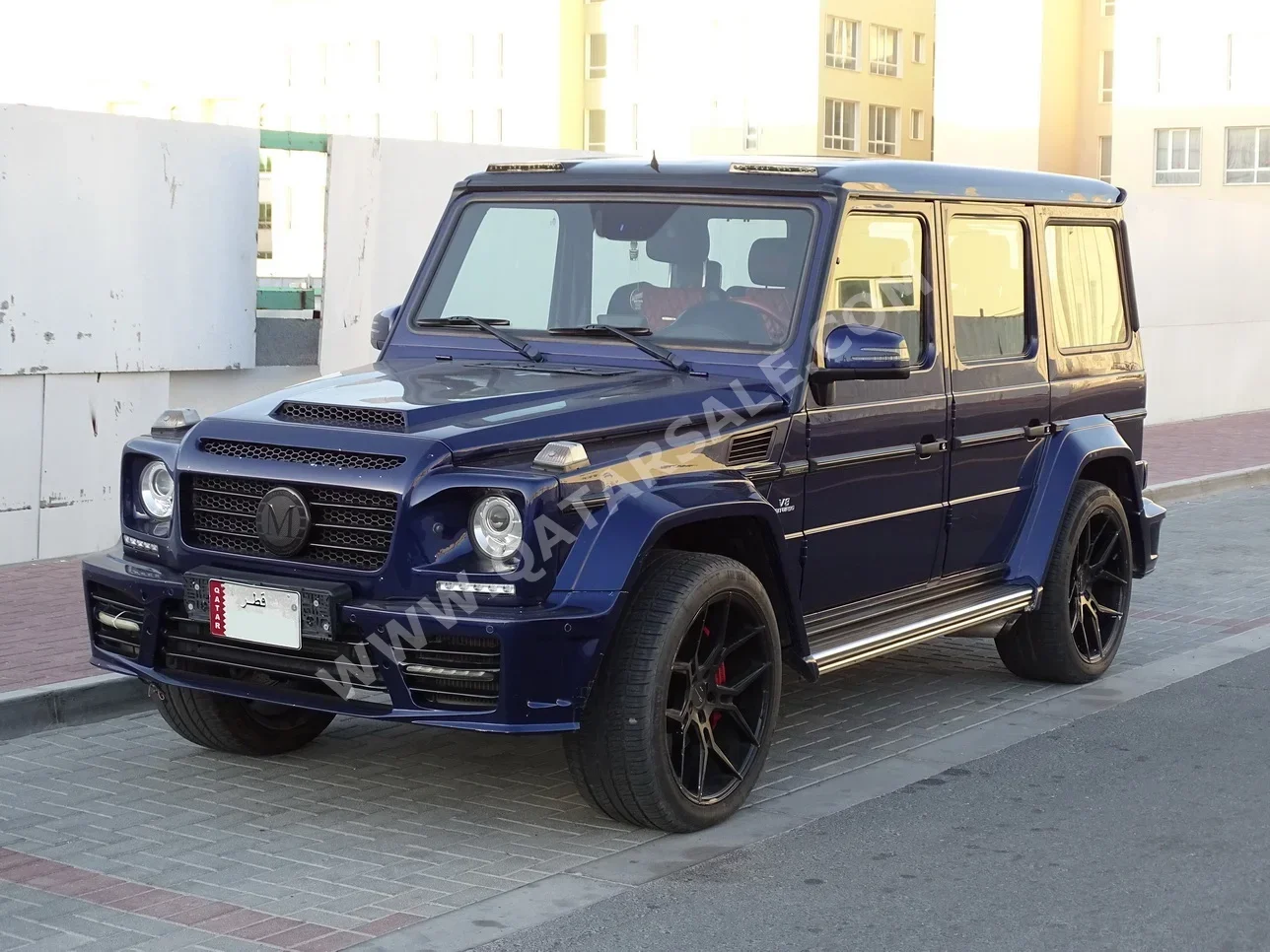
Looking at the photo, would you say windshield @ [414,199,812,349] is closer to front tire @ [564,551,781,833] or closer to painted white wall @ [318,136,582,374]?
front tire @ [564,551,781,833]

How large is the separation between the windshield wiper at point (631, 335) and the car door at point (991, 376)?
50.8 inches

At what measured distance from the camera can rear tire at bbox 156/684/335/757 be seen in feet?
20.9

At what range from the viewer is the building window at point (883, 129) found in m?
84.2

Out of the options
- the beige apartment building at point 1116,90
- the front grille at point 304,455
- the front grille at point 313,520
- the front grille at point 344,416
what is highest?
the beige apartment building at point 1116,90

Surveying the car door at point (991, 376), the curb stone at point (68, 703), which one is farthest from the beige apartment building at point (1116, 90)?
the curb stone at point (68, 703)

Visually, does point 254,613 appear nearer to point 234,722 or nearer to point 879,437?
point 234,722

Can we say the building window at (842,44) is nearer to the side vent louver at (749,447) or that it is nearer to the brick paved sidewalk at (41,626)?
the brick paved sidewalk at (41,626)

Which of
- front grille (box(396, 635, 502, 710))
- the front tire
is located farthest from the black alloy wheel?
front grille (box(396, 635, 502, 710))

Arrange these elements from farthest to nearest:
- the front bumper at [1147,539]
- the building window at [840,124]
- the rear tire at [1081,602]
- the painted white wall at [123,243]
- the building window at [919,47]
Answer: the building window at [919,47], the building window at [840,124], the painted white wall at [123,243], the front bumper at [1147,539], the rear tire at [1081,602]

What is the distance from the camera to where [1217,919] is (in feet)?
16.3

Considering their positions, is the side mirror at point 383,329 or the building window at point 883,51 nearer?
the side mirror at point 383,329

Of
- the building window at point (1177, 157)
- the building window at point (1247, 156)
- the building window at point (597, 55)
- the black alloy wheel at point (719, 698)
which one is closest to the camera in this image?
the black alloy wheel at point (719, 698)

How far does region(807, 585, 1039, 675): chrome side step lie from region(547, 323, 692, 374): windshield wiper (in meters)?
0.99

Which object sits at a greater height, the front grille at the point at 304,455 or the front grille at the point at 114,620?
the front grille at the point at 304,455
